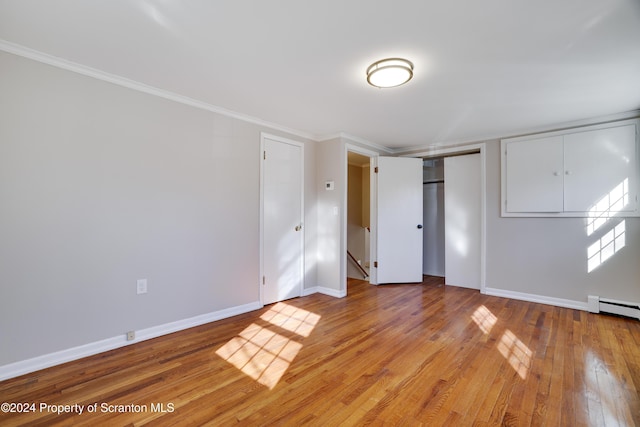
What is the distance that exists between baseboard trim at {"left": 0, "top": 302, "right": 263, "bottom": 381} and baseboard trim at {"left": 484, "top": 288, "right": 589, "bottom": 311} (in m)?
3.55

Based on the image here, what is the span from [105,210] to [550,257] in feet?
16.2

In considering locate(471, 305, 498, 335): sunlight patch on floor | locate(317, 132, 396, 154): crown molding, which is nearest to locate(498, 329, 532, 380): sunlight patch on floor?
locate(471, 305, 498, 335): sunlight patch on floor

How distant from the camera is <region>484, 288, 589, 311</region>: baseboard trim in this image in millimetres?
3521

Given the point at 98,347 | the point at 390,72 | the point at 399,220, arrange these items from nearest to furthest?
the point at 390,72
the point at 98,347
the point at 399,220

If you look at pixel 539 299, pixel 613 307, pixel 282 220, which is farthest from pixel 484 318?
pixel 282 220

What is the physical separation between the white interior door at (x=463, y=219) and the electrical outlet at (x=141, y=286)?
4238 millimetres

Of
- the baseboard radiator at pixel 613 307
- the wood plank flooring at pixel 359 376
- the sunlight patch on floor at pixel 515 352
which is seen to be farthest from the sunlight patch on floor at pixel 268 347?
the baseboard radiator at pixel 613 307

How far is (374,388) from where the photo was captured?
1.92m

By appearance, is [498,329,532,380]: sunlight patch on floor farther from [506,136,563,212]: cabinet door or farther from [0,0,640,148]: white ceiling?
[0,0,640,148]: white ceiling

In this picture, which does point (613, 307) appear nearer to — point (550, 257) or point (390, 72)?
point (550, 257)

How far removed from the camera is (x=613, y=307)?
3291 millimetres

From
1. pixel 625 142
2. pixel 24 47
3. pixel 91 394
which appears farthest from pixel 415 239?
pixel 24 47

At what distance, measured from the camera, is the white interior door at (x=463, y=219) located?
176 inches

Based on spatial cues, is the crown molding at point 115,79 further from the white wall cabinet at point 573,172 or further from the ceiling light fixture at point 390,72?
the white wall cabinet at point 573,172
